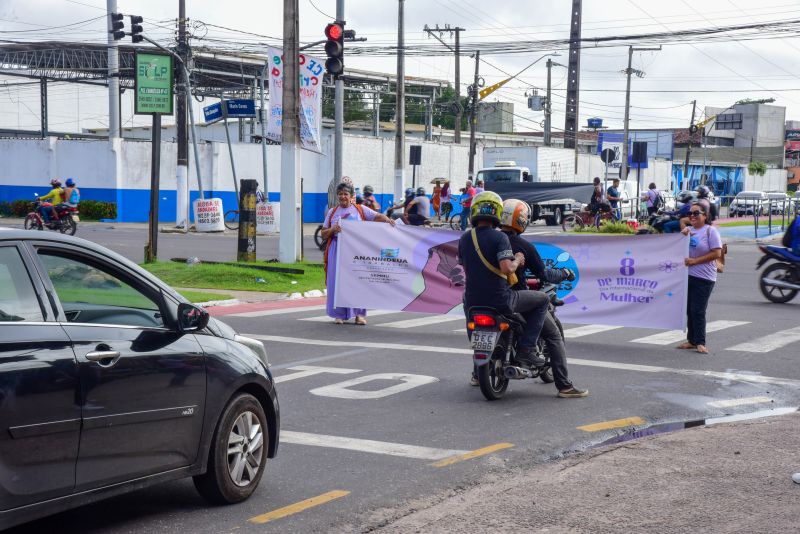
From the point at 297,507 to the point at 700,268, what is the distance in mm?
8037

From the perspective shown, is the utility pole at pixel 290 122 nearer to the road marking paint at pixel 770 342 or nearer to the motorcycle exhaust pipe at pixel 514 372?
the road marking paint at pixel 770 342

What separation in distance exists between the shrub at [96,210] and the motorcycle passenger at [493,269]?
3637cm

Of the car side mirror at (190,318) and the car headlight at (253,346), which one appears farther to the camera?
the car headlight at (253,346)

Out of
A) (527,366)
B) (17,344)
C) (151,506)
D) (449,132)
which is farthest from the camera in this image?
(449,132)

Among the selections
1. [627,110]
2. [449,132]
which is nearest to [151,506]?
[627,110]

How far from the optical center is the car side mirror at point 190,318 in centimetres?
567

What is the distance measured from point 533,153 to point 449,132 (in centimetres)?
3308

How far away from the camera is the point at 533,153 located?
52.7 m

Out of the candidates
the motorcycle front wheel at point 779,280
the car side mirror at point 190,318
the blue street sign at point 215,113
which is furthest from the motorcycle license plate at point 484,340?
the blue street sign at point 215,113

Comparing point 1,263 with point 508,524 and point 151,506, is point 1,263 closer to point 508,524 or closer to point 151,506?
point 151,506

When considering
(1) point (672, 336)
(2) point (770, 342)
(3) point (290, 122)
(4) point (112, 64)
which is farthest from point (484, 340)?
(4) point (112, 64)

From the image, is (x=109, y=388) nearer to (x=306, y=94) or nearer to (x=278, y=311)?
(x=278, y=311)

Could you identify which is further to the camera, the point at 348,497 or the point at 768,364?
the point at 768,364

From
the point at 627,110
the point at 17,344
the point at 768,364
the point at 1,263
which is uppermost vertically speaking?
the point at 627,110
